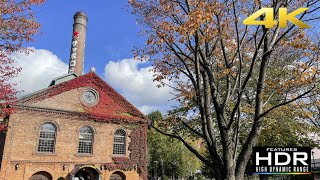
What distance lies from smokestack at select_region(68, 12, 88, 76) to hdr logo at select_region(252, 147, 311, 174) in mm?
35262

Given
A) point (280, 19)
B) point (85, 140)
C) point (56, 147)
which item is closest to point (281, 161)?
point (280, 19)

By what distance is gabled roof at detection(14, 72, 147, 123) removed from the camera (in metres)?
23.0

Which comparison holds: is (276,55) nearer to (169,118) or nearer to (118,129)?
(169,118)

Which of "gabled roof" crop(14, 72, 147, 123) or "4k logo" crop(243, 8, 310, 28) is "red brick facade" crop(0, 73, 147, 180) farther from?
"4k logo" crop(243, 8, 310, 28)

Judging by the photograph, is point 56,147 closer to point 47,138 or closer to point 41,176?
point 47,138

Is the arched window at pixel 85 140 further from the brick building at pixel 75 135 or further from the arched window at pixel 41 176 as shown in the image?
the arched window at pixel 41 176

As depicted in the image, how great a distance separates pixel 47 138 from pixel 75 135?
6.74 ft

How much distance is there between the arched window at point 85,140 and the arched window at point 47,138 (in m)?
2.06

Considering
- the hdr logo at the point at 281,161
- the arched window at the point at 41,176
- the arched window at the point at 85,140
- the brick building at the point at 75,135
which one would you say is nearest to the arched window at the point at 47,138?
the brick building at the point at 75,135

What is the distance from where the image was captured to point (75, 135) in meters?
22.8

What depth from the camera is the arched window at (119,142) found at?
951 inches

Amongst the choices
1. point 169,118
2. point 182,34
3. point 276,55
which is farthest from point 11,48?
point 276,55

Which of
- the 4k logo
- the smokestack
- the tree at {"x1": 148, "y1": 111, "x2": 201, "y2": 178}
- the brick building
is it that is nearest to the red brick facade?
the brick building

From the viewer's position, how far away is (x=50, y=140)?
2198 centimetres
